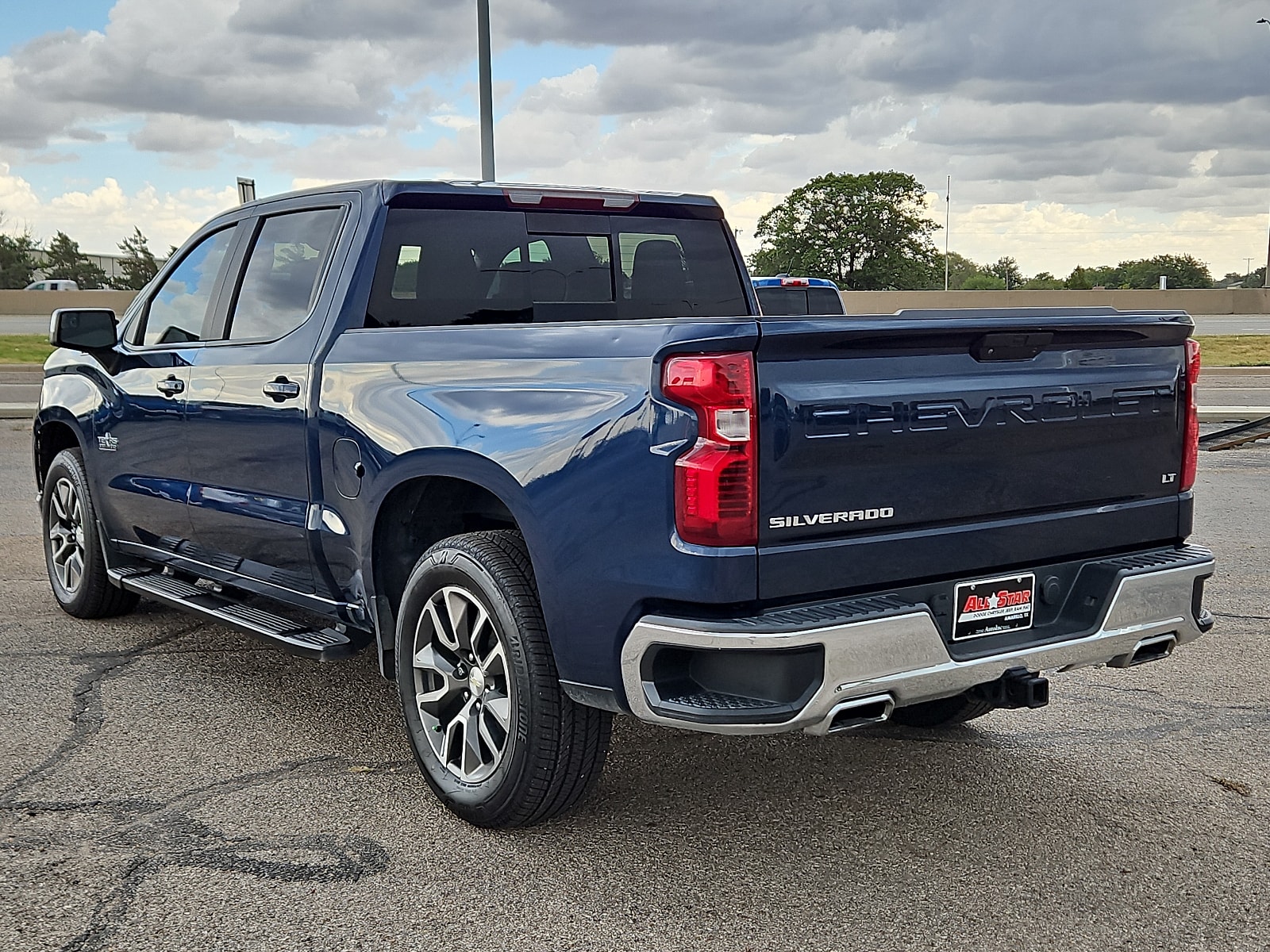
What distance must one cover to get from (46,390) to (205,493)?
6.58 feet

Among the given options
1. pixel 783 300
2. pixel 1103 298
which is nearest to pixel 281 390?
pixel 783 300

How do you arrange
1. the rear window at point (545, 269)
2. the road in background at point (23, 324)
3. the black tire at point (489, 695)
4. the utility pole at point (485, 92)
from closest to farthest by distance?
1. the black tire at point (489, 695)
2. the rear window at point (545, 269)
3. the utility pole at point (485, 92)
4. the road in background at point (23, 324)

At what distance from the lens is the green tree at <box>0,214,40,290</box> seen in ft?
289

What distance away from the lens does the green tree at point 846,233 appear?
10688cm

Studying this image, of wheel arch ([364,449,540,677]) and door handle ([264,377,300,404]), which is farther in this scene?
door handle ([264,377,300,404])

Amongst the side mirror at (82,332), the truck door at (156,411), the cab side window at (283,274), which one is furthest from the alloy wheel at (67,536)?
the cab side window at (283,274)

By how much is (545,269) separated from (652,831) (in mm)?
2287

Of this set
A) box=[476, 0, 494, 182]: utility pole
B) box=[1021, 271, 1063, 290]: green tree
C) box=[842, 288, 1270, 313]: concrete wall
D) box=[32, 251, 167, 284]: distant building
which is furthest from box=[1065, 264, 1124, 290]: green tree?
box=[476, 0, 494, 182]: utility pole

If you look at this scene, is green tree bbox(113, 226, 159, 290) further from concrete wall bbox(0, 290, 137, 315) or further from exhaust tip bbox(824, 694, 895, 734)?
exhaust tip bbox(824, 694, 895, 734)

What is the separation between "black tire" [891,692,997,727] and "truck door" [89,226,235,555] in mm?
2973

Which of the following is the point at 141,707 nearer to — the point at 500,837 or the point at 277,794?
the point at 277,794

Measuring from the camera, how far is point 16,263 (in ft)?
292

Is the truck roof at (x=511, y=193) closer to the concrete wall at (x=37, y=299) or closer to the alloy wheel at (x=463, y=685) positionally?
the alloy wheel at (x=463, y=685)

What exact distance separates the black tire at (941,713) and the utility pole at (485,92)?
11.6 m
